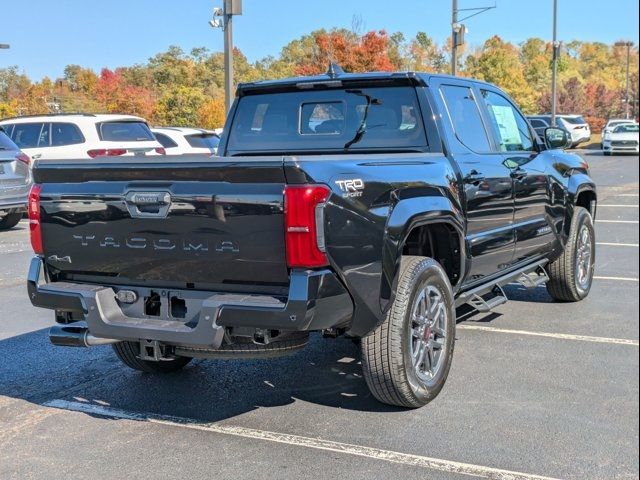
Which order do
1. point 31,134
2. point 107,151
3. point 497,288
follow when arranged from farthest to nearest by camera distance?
1. point 31,134
2. point 107,151
3. point 497,288

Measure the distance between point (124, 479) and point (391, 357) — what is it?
150 cm

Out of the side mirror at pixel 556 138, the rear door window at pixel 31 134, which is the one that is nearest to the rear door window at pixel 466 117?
the side mirror at pixel 556 138

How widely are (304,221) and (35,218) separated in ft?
5.56

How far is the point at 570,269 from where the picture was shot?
22.1ft

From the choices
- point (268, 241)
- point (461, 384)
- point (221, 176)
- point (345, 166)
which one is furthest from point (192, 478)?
point (461, 384)

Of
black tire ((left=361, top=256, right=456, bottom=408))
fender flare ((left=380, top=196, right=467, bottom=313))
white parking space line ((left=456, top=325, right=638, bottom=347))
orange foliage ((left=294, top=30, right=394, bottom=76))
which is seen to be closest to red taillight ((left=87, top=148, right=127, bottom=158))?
white parking space line ((left=456, top=325, right=638, bottom=347))

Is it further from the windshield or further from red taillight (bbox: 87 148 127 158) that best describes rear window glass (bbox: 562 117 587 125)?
red taillight (bbox: 87 148 127 158)

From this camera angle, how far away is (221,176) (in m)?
3.65

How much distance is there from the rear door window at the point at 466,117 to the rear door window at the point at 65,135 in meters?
9.99

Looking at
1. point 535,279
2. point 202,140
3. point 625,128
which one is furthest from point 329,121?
point 625,128

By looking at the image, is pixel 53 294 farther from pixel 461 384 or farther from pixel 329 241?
pixel 461 384

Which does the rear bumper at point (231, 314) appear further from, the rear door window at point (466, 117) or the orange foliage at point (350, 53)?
the orange foliage at point (350, 53)

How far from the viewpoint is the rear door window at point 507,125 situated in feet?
19.1

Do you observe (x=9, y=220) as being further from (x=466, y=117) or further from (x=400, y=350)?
(x=400, y=350)
